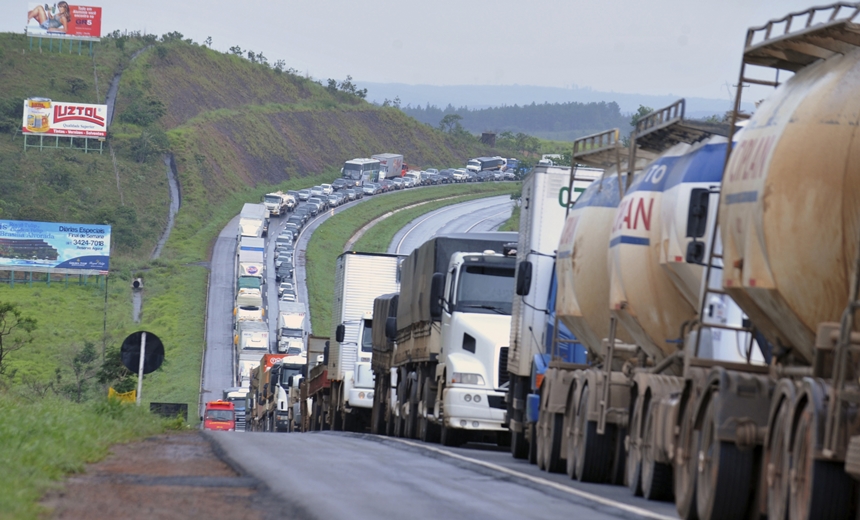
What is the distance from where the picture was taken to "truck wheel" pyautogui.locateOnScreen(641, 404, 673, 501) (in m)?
12.0

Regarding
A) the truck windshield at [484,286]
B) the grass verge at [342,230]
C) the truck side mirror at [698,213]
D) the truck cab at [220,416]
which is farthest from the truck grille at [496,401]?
the grass verge at [342,230]

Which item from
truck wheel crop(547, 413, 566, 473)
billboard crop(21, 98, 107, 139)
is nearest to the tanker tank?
truck wheel crop(547, 413, 566, 473)

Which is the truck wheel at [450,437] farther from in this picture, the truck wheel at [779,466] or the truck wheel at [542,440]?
the truck wheel at [779,466]

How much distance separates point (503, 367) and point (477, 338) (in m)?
0.69

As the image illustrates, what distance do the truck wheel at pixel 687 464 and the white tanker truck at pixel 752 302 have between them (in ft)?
0.06

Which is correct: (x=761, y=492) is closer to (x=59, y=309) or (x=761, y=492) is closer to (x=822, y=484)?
(x=822, y=484)

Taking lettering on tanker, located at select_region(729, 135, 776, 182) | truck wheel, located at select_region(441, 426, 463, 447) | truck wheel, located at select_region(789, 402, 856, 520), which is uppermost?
lettering on tanker, located at select_region(729, 135, 776, 182)

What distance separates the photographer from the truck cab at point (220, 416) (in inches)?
2143

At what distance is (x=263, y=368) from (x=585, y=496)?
44.3 meters

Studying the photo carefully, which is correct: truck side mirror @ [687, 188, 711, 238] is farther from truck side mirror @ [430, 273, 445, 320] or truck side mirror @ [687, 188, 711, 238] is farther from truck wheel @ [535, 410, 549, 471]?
truck side mirror @ [430, 273, 445, 320]

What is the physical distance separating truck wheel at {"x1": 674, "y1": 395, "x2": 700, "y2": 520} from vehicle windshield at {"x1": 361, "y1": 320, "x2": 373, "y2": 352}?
2436 centimetres

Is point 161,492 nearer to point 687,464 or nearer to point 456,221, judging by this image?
point 687,464

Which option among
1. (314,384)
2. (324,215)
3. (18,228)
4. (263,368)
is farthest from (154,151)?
(314,384)

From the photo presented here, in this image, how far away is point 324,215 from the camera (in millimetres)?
117562
